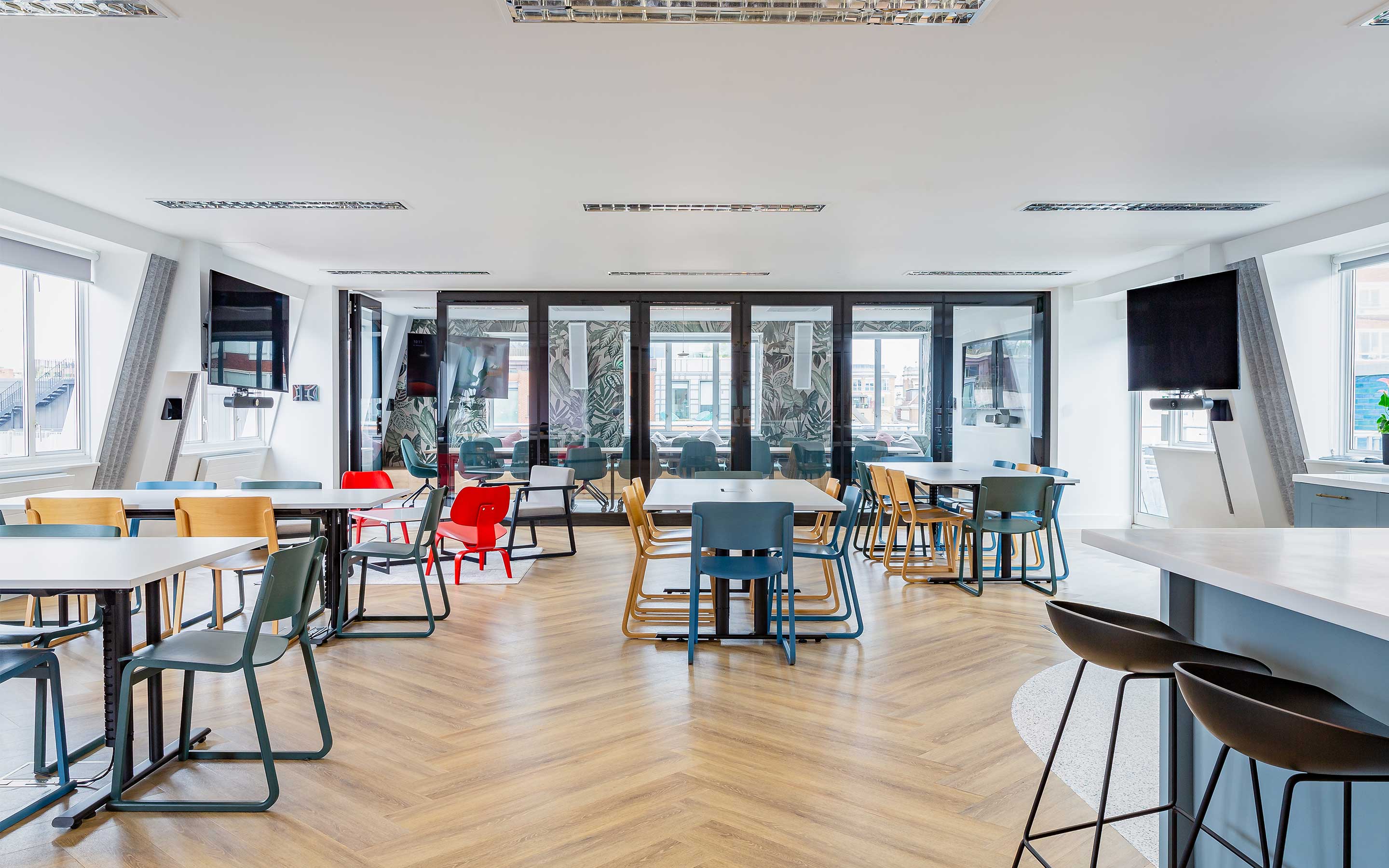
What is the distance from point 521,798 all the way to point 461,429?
23.0ft

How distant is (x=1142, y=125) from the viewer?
12.5 ft

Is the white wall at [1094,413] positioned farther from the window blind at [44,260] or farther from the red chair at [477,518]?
the window blind at [44,260]

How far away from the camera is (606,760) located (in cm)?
288

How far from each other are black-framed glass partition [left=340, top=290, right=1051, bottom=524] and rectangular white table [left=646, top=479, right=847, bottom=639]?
3.99m

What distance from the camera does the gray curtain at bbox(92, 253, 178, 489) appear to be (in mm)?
5941

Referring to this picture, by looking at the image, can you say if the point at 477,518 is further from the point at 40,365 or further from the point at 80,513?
the point at 40,365

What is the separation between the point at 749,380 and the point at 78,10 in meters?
7.21

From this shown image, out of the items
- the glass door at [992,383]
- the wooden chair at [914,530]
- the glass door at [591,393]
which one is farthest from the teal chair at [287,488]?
the glass door at [992,383]

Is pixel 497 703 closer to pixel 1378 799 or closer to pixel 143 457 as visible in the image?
pixel 1378 799

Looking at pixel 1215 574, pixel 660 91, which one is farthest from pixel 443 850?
pixel 660 91

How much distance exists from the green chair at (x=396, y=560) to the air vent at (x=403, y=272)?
3.76 metres

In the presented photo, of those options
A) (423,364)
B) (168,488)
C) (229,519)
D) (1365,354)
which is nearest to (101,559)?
(229,519)

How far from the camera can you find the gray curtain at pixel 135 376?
→ 5.94m

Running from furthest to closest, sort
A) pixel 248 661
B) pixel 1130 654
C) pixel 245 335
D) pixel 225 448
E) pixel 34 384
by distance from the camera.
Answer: pixel 225 448, pixel 245 335, pixel 34 384, pixel 248 661, pixel 1130 654
